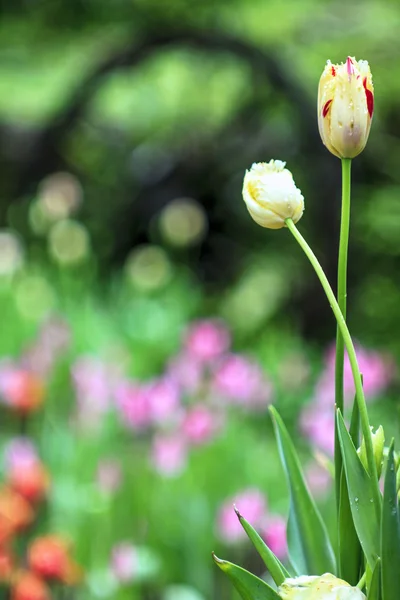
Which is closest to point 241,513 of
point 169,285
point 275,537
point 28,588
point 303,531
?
point 275,537

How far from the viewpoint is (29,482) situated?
101 centimetres

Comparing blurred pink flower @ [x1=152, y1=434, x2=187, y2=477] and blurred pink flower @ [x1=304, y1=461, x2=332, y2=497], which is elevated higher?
blurred pink flower @ [x1=152, y1=434, x2=187, y2=477]

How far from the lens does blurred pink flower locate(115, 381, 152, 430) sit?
1.12m

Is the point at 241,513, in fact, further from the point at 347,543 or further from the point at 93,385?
the point at 347,543

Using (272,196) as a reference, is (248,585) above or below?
below

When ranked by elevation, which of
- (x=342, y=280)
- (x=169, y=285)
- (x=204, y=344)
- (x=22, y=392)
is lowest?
(x=342, y=280)

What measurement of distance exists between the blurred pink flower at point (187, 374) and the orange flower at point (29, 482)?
0.31m

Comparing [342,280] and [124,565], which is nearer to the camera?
[342,280]

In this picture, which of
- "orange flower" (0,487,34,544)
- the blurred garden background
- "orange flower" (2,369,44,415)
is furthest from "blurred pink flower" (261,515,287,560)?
"orange flower" (2,369,44,415)

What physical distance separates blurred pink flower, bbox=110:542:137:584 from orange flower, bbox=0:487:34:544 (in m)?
0.11

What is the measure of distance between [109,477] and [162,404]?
4.6 inches

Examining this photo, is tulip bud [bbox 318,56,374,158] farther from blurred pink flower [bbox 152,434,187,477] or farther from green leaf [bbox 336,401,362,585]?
blurred pink flower [bbox 152,434,187,477]

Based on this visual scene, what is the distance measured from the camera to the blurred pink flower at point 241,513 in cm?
92

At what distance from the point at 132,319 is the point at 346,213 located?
1.64 metres
